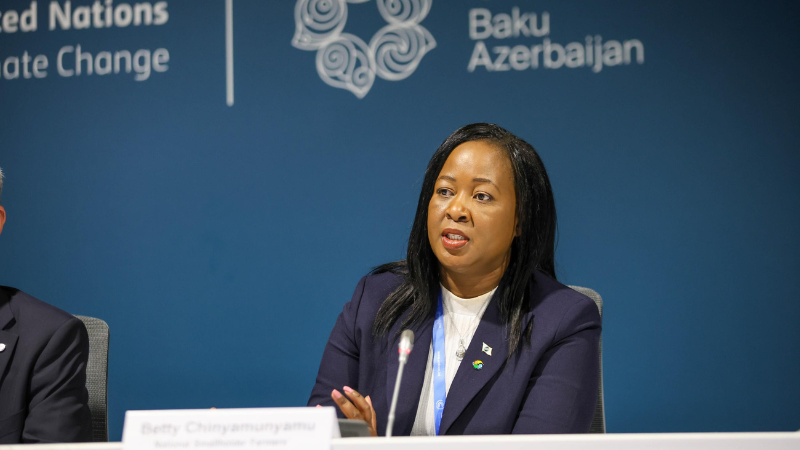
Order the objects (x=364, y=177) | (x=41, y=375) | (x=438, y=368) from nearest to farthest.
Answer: (x=41, y=375), (x=438, y=368), (x=364, y=177)

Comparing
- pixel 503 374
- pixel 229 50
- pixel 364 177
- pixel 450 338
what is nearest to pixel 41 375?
pixel 450 338

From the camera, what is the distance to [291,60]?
357cm

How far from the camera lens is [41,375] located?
5.87ft

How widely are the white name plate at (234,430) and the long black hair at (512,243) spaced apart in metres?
0.89

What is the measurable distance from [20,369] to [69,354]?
0.36 ft

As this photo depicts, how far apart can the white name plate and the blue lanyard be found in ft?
2.61

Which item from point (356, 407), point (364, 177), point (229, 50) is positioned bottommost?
point (356, 407)

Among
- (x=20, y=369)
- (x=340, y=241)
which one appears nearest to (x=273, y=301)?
(x=340, y=241)

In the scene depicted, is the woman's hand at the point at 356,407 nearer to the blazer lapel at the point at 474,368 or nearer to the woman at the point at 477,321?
the woman at the point at 477,321

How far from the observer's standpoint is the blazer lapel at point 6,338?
5.87 feet

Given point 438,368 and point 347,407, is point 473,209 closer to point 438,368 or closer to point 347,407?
point 438,368

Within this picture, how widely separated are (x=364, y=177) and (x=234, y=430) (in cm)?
252

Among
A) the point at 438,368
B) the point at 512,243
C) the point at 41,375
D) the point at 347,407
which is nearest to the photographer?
the point at 347,407

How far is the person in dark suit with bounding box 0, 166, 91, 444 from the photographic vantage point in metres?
1.75
